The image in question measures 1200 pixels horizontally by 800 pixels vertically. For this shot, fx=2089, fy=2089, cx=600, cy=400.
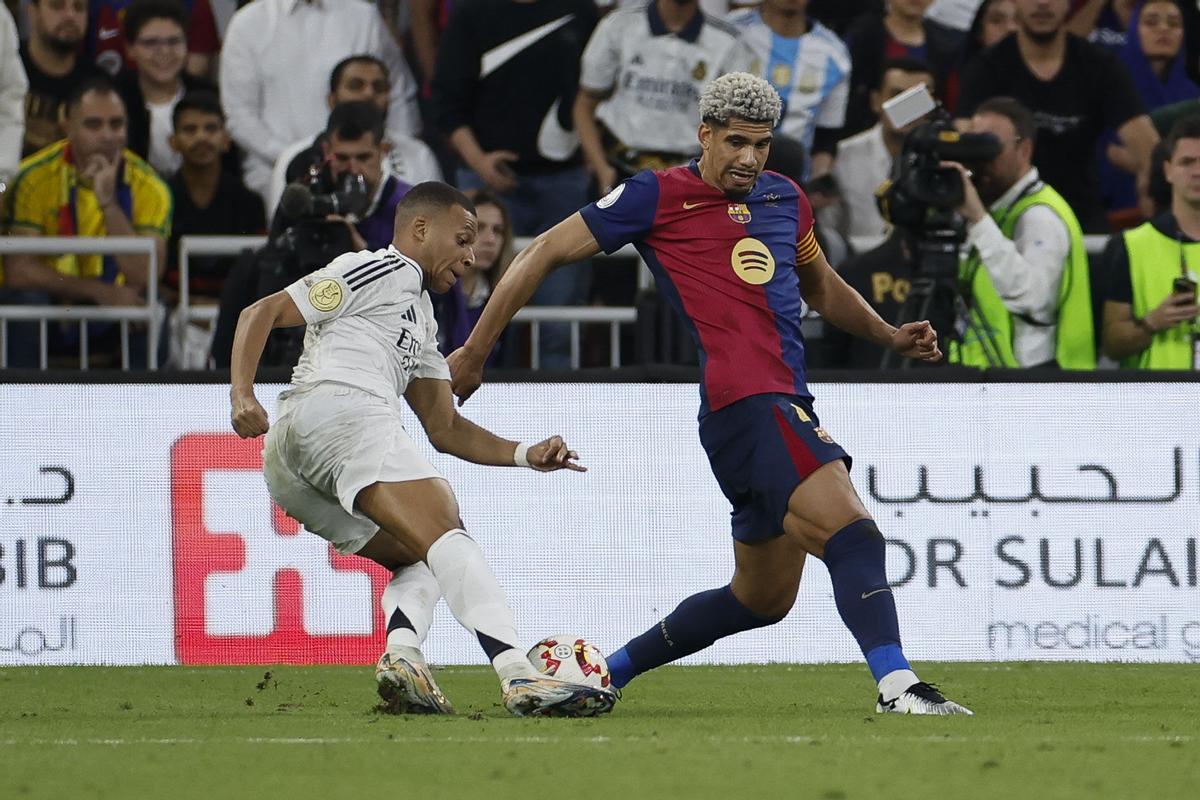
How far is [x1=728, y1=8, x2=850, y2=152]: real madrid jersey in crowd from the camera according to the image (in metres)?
11.8

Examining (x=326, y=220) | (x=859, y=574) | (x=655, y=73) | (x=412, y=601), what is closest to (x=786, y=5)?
(x=655, y=73)

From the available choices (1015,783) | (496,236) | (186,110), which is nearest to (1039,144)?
(496,236)

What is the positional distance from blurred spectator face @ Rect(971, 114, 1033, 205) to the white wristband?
414 centimetres

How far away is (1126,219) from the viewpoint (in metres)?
12.1

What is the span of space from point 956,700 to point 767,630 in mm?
2073

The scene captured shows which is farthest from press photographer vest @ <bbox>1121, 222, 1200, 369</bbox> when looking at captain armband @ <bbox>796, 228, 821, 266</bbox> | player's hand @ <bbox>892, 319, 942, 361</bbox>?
captain armband @ <bbox>796, 228, 821, 266</bbox>

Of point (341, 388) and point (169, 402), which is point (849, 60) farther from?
point (341, 388)

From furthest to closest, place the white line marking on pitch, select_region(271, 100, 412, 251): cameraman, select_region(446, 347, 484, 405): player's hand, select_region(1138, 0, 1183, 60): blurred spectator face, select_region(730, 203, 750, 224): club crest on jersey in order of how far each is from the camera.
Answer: select_region(1138, 0, 1183, 60): blurred spectator face
select_region(271, 100, 412, 251): cameraman
select_region(730, 203, 750, 224): club crest on jersey
select_region(446, 347, 484, 405): player's hand
the white line marking on pitch

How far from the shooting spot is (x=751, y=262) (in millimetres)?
6918

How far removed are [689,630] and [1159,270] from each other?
4.25 meters

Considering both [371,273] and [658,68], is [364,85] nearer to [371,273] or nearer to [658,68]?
[658,68]

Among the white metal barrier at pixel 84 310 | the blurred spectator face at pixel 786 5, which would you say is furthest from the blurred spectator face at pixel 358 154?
the blurred spectator face at pixel 786 5

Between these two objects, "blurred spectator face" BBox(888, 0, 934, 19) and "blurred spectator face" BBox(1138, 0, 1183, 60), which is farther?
"blurred spectator face" BBox(888, 0, 934, 19)

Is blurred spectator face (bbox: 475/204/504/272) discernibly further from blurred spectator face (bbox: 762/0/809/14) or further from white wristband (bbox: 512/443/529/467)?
white wristband (bbox: 512/443/529/467)
